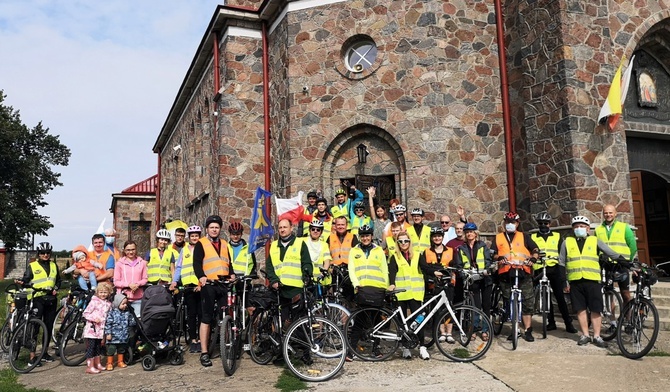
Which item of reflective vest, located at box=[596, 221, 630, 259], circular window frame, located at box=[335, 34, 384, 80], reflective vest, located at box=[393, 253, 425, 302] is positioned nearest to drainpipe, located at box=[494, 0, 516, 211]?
circular window frame, located at box=[335, 34, 384, 80]

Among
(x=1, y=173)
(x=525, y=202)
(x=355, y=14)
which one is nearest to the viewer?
(x=525, y=202)

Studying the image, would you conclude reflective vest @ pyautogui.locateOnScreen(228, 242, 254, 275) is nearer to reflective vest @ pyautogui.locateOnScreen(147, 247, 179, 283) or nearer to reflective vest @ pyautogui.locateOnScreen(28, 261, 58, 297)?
reflective vest @ pyautogui.locateOnScreen(147, 247, 179, 283)

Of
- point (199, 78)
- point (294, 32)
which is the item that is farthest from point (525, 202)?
point (199, 78)

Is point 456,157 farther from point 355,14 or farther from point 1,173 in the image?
point 1,173

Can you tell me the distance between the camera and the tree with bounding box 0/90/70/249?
27531 mm

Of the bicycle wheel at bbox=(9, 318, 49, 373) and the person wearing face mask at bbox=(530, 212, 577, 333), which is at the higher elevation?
the person wearing face mask at bbox=(530, 212, 577, 333)

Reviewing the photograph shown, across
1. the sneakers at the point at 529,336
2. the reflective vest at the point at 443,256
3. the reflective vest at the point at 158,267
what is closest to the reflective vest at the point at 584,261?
the sneakers at the point at 529,336

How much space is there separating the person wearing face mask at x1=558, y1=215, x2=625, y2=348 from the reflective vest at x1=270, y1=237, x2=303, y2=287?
367 cm

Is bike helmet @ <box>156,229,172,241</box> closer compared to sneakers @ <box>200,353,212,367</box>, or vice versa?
sneakers @ <box>200,353,212,367</box>

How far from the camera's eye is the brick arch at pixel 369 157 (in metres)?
11.0

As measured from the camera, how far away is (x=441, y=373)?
19.6 feet

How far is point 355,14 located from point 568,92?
4.73 m

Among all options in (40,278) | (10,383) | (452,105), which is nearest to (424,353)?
(10,383)

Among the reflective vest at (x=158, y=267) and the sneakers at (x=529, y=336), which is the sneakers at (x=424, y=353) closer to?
the sneakers at (x=529, y=336)
